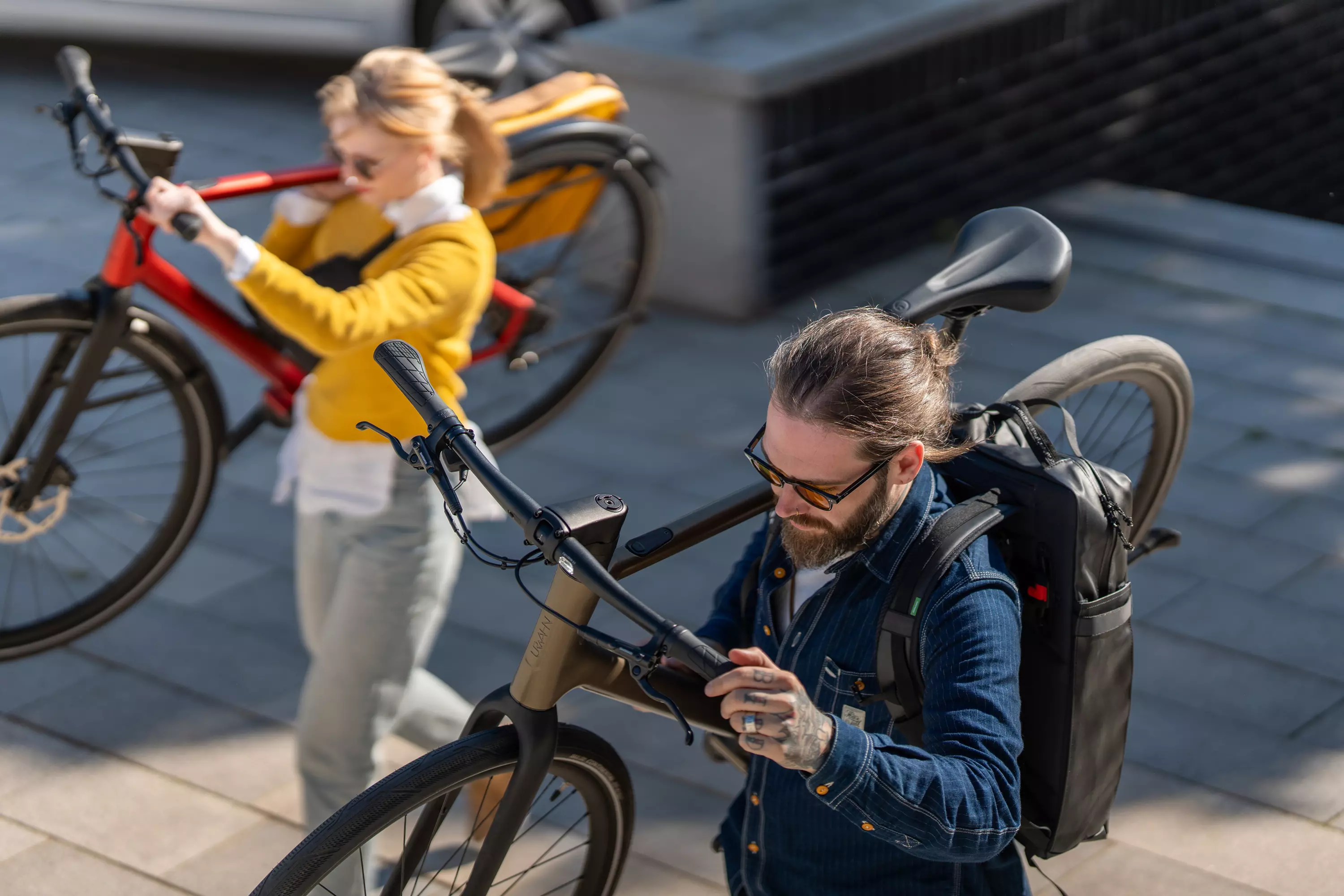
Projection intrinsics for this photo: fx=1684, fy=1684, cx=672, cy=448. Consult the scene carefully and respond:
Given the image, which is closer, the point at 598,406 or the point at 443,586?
the point at 443,586

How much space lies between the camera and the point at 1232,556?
464cm

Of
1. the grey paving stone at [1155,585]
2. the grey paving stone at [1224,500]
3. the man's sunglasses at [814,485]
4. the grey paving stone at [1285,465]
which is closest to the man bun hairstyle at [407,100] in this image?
the man's sunglasses at [814,485]

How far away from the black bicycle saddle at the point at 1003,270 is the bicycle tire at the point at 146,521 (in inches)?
78.0

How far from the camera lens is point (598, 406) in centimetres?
565

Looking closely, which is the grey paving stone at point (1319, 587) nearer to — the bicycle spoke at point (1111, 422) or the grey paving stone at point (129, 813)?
the bicycle spoke at point (1111, 422)

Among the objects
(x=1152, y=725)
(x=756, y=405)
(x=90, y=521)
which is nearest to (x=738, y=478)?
Result: (x=756, y=405)

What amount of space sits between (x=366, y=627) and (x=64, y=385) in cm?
119

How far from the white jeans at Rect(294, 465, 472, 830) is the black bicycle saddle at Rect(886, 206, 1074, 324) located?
1071mm

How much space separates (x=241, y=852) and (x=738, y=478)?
2.08 metres

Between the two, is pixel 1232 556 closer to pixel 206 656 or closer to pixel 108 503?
pixel 206 656

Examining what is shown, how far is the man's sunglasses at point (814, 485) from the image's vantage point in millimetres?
2139

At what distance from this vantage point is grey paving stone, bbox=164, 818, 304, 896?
3.49 metres

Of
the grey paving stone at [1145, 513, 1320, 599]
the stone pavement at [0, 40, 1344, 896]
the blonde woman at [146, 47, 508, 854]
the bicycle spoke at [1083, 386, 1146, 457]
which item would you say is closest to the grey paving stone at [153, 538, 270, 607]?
the stone pavement at [0, 40, 1344, 896]

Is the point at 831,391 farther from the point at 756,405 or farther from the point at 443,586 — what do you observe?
the point at 756,405
